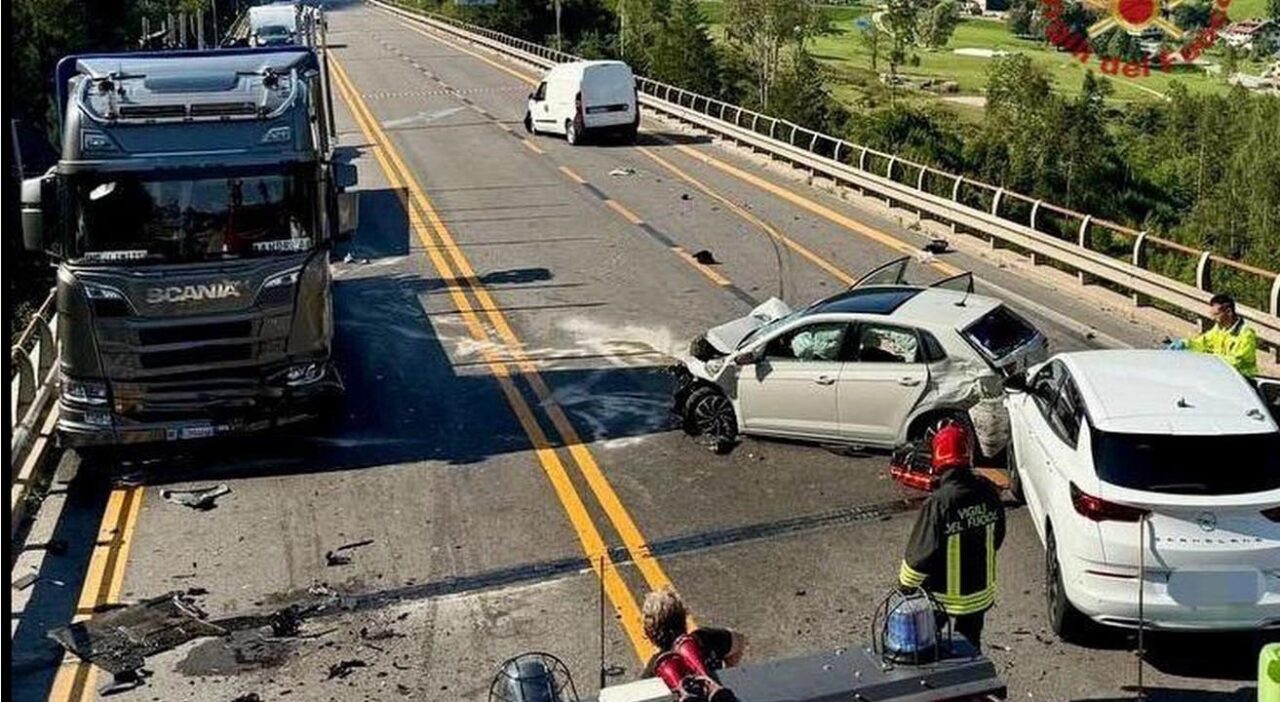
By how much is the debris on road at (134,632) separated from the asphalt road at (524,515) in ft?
0.52

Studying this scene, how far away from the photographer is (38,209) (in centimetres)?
1306

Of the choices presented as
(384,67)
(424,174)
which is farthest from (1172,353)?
(384,67)

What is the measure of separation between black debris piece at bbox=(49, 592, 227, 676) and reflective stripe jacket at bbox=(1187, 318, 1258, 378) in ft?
28.1

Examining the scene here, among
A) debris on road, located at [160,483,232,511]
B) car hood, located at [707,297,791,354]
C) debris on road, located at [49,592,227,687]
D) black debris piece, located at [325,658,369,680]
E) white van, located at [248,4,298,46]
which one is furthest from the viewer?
white van, located at [248,4,298,46]

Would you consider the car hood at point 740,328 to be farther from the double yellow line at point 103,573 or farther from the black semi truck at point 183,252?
the double yellow line at point 103,573

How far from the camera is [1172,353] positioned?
10352mm

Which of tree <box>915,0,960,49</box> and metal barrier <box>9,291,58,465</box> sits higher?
metal barrier <box>9,291,58,465</box>

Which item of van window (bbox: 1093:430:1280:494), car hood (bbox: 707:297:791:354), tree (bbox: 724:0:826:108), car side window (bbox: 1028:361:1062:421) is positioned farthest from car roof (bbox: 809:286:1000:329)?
tree (bbox: 724:0:826:108)

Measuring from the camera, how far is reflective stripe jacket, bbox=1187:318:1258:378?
1293 cm

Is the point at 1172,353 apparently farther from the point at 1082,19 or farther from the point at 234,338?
the point at 1082,19

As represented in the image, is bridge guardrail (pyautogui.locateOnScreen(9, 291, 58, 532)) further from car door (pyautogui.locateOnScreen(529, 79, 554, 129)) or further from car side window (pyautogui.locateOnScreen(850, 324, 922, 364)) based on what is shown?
car door (pyautogui.locateOnScreen(529, 79, 554, 129))

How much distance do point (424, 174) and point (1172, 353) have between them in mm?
25657

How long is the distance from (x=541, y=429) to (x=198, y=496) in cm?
342

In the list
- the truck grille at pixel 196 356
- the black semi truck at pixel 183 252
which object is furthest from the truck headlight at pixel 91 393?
the truck grille at pixel 196 356
